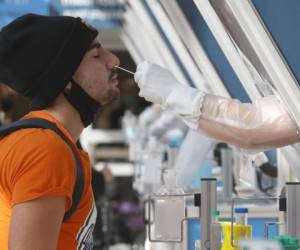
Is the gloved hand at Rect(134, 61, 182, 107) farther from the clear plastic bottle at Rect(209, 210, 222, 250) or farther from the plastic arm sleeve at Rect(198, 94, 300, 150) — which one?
the clear plastic bottle at Rect(209, 210, 222, 250)

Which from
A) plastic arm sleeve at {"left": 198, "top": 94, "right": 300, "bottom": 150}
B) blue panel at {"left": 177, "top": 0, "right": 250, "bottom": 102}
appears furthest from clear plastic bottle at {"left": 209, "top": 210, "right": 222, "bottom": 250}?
blue panel at {"left": 177, "top": 0, "right": 250, "bottom": 102}

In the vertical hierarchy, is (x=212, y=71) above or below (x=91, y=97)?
above

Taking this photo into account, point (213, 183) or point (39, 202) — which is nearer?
point (39, 202)

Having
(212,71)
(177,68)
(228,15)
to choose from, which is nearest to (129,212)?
(177,68)

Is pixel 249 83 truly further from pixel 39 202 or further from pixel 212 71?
pixel 39 202

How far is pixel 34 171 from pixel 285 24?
1017 mm

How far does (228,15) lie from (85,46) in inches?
22.9

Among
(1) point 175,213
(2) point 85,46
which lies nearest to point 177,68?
(1) point 175,213

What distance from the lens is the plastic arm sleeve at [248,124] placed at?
255 centimetres

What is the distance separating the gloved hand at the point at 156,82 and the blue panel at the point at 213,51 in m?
1.33

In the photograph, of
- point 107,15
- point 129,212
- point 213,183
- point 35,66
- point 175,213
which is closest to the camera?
point 35,66

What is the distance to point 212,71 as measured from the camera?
15.0 ft

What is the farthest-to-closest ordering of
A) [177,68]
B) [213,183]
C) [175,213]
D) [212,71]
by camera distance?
1. [177,68]
2. [212,71]
3. [175,213]
4. [213,183]

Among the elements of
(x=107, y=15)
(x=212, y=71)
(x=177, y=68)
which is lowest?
(x=212, y=71)
